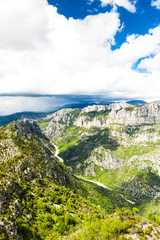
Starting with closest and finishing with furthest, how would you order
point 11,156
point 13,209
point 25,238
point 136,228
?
point 136,228, point 25,238, point 13,209, point 11,156

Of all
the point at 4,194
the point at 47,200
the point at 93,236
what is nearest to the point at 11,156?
the point at 47,200

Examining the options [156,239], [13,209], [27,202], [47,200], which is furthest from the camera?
[47,200]

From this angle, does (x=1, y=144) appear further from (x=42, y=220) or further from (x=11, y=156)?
(x=42, y=220)

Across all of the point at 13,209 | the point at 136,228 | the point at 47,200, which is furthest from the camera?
the point at 47,200

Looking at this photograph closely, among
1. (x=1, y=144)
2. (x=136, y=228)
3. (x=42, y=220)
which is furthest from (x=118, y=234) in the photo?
(x=1, y=144)

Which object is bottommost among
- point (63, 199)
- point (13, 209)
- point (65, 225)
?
point (63, 199)

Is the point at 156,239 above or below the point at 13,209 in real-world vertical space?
above

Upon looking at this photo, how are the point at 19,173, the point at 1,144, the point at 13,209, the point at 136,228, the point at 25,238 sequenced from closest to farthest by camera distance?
the point at 136,228
the point at 25,238
the point at 13,209
the point at 19,173
the point at 1,144

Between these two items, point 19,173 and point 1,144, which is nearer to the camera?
Answer: point 19,173

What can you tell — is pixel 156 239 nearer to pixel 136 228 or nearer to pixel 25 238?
pixel 136 228
